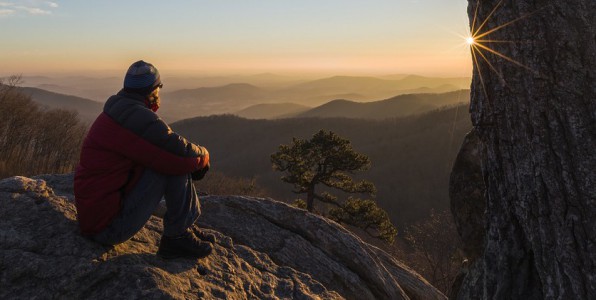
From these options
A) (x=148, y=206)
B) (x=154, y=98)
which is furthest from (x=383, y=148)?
(x=148, y=206)

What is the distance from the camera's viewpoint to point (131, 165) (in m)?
4.50

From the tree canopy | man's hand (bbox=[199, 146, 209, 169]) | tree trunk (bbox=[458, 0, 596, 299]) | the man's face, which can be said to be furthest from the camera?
the tree canopy

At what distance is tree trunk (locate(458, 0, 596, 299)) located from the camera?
4473 millimetres

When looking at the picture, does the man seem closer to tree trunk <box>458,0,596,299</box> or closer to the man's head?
the man's head

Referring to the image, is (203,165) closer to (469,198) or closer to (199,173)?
(199,173)

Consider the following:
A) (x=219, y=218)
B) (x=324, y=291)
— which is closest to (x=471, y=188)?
(x=324, y=291)

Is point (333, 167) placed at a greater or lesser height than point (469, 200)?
lesser

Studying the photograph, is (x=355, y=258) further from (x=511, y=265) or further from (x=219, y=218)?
(x=511, y=265)

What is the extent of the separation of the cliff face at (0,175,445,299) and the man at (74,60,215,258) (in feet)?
1.31

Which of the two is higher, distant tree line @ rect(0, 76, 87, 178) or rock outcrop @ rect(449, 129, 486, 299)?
rock outcrop @ rect(449, 129, 486, 299)

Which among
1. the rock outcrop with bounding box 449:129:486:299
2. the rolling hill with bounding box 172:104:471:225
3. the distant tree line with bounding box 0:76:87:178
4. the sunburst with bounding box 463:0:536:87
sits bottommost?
the rolling hill with bounding box 172:104:471:225

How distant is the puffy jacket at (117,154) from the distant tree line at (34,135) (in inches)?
1392

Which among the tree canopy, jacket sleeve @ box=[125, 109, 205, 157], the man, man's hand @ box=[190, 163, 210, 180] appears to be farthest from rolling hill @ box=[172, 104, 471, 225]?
jacket sleeve @ box=[125, 109, 205, 157]

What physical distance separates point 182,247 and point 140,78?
2.25 metres
